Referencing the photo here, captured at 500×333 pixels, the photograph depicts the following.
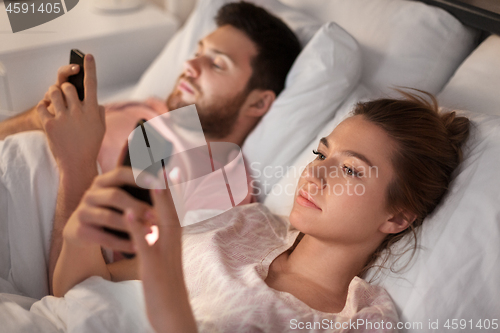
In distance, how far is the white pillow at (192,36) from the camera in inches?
34.1

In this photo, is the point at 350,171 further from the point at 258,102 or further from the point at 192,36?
the point at 192,36

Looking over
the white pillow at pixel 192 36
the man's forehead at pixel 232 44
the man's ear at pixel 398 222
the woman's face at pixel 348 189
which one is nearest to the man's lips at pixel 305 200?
the woman's face at pixel 348 189

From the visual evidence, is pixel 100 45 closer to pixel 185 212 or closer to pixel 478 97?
pixel 185 212

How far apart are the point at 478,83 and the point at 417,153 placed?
0.23m

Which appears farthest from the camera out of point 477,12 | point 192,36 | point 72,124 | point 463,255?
point 192,36

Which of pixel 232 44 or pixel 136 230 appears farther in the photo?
pixel 232 44

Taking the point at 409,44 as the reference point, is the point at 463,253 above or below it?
below

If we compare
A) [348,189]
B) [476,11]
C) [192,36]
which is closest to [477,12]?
[476,11]

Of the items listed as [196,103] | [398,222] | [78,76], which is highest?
[78,76]

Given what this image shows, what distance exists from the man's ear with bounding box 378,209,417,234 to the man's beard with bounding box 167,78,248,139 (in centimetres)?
25

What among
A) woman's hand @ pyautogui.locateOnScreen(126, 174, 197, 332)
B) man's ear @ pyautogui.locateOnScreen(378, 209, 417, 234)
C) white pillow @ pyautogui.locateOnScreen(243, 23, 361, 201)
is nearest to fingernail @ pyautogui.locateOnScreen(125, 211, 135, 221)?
woman's hand @ pyautogui.locateOnScreen(126, 174, 197, 332)

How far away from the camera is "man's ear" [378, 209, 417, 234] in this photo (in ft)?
1.77

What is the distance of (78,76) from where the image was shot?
0.42 meters

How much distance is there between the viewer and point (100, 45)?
65 centimetres
